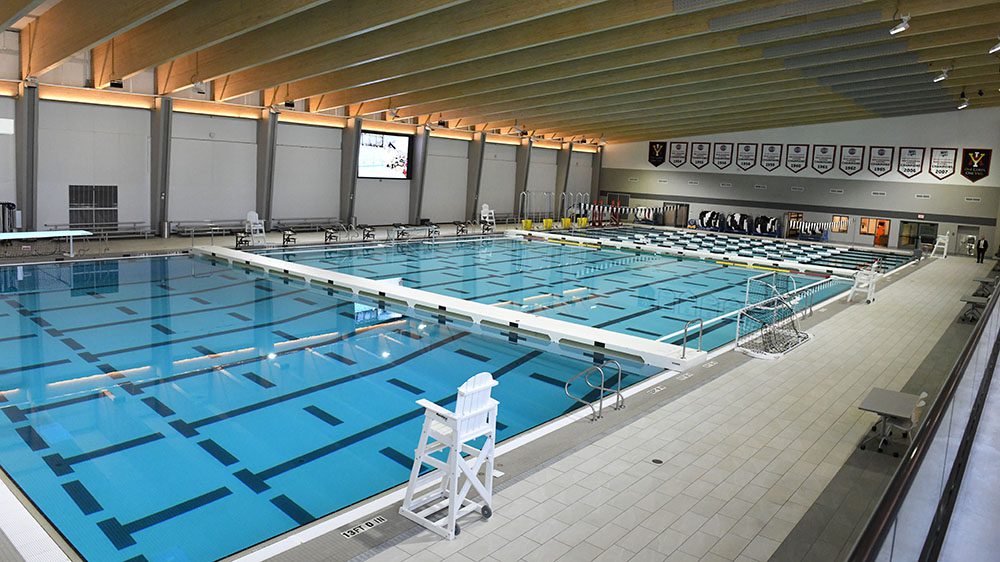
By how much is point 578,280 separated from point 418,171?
9873 mm

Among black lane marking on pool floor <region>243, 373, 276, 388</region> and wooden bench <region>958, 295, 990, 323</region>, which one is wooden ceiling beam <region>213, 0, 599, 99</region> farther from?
wooden bench <region>958, 295, 990, 323</region>

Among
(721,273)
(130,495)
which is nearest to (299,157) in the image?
(721,273)

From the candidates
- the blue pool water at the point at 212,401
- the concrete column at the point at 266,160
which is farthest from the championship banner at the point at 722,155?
the blue pool water at the point at 212,401

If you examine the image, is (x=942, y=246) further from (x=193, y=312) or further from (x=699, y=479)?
Answer: (x=193, y=312)

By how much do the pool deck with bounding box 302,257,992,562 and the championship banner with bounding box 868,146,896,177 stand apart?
1964cm

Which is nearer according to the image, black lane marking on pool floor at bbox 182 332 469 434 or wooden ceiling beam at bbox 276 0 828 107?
black lane marking on pool floor at bbox 182 332 469 434

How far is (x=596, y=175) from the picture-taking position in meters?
32.4

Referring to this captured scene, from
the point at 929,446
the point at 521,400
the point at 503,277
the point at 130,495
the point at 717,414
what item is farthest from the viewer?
the point at 503,277

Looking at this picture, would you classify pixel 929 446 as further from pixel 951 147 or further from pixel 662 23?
pixel 951 147

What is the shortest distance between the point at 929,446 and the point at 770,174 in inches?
1068

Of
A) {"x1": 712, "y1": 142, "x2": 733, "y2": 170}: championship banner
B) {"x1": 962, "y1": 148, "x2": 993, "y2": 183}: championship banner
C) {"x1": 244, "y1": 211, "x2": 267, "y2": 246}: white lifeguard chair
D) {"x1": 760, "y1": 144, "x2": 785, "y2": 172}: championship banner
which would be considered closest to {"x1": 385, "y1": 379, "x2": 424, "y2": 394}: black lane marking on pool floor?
{"x1": 244, "y1": 211, "x2": 267, "y2": 246}: white lifeguard chair

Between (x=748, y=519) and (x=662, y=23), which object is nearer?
(x=748, y=519)

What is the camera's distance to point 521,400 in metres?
7.08

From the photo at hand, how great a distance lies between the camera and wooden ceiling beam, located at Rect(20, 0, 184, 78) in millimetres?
8656
